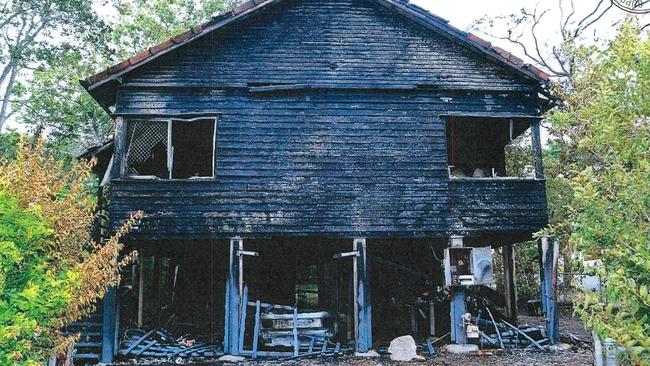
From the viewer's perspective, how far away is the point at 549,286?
13156mm

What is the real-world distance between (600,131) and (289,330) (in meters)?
9.86

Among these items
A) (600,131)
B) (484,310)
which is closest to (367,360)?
(484,310)

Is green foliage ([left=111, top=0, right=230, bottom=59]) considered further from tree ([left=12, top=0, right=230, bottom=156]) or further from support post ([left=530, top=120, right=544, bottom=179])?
support post ([left=530, top=120, right=544, bottom=179])

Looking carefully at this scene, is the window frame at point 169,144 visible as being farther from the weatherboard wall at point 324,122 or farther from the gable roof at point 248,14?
the gable roof at point 248,14

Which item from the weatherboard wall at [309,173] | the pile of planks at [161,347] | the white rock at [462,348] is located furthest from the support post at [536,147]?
the pile of planks at [161,347]

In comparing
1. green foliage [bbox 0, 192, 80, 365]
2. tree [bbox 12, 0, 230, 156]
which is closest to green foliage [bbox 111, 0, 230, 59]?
tree [bbox 12, 0, 230, 156]

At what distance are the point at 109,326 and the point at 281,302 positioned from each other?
7296 mm

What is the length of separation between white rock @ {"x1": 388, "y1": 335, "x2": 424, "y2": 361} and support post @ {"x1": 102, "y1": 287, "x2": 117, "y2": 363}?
6.20m

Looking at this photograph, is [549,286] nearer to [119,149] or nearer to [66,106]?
[119,149]

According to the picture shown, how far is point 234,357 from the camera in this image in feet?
39.8

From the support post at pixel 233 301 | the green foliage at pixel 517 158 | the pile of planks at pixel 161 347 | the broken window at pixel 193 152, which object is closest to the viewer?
the support post at pixel 233 301

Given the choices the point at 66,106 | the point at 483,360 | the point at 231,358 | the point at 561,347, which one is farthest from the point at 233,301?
the point at 66,106

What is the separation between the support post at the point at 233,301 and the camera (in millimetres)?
12224

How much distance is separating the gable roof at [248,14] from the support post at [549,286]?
408cm
